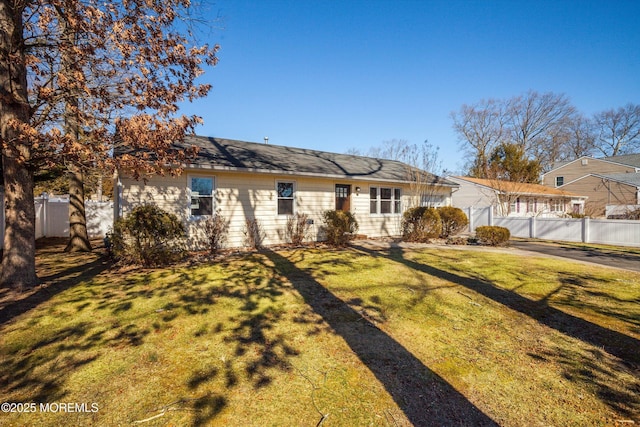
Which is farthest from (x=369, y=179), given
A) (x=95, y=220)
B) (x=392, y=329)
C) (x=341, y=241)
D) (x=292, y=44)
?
(x=95, y=220)

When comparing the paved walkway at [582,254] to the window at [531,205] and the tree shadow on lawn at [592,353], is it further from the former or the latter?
the window at [531,205]

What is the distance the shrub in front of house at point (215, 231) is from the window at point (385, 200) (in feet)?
21.9

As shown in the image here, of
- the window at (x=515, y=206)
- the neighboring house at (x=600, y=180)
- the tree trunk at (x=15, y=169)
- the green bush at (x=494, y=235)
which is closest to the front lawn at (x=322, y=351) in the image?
the tree trunk at (x=15, y=169)

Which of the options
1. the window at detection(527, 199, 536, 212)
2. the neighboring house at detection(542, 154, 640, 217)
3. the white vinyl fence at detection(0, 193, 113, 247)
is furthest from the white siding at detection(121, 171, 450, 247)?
the neighboring house at detection(542, 154, 640, 217)

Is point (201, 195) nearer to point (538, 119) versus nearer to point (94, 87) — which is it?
point (94, 87)

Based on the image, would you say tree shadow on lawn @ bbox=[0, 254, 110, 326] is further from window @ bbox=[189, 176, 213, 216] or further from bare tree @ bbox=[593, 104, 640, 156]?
bare tree @ bbox=[593, 104, 640, 156]

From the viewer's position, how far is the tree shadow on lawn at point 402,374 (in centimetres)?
252

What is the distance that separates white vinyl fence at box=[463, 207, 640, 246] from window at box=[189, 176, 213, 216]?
1571cm

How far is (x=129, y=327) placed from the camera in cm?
414

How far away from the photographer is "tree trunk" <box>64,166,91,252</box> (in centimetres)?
1026

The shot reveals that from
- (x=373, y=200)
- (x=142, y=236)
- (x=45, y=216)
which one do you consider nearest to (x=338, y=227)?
(x=373, y=200)

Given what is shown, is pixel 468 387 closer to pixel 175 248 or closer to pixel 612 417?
pixel 612 417

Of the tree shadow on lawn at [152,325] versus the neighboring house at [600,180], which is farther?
the neighboring house at [600,180]

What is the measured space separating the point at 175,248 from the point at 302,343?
5.90 m
